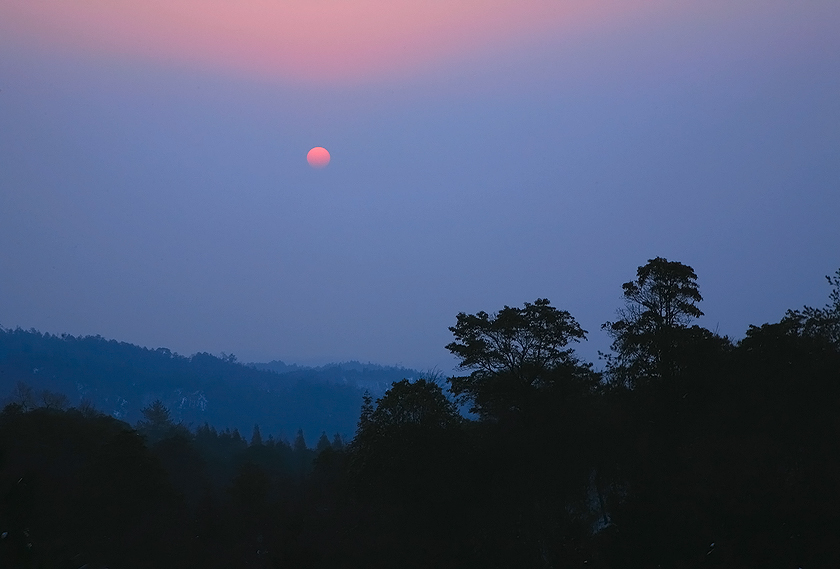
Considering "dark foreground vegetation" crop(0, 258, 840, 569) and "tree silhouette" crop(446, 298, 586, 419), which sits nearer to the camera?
"dark foreground vegetation" crop(0, 258, 840, 569)

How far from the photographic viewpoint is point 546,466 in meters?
27.6

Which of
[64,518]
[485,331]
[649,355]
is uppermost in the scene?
[485,331]

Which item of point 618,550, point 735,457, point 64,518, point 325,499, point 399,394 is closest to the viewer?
point 618,550

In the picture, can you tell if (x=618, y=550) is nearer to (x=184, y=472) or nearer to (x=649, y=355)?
(x=649, y=355)

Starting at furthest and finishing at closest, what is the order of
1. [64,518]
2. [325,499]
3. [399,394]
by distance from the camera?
1. [325,499]
2. [64,518]
3. [399,394]

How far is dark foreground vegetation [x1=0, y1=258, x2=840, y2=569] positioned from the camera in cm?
1930

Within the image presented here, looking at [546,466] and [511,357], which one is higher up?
[511,357]

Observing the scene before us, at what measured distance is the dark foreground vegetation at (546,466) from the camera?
19297mm

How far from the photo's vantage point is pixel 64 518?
A: 3166cm

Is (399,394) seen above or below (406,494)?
above

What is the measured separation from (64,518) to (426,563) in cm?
2192

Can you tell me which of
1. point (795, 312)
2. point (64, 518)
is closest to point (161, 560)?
point (64, 518)

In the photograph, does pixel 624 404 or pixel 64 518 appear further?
pixel 64 518

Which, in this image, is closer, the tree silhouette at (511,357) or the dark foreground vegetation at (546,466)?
the dark foreground vegetation at (546,466)
